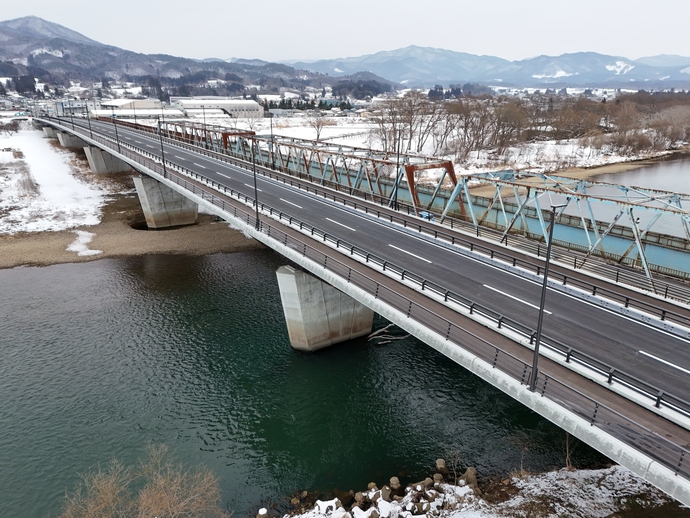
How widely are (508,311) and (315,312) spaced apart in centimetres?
1390

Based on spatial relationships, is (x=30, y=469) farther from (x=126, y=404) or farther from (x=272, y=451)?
(x=272, y=451)

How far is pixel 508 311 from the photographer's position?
2270 cm

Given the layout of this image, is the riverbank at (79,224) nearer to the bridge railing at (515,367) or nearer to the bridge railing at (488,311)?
the bridge railing at (488,311)

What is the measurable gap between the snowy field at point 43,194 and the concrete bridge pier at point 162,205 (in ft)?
35.8

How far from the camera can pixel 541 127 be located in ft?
509

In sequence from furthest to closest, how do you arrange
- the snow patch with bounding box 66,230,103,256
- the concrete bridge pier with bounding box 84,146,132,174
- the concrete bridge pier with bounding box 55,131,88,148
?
the concrete bridge pier with bounding box 55,131,88,148 → the concrete bridge pier with bounding box 84,146,132,174 → the snow patch with bounding box 66,230,103,256

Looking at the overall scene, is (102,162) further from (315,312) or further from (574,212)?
(574,212)

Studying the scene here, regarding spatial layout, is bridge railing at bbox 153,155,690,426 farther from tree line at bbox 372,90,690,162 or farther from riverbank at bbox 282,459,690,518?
tree line at bbox 372,90,690,162

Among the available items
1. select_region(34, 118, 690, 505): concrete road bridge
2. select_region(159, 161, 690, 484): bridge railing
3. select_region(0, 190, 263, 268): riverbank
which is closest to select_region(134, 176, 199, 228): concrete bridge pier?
select_region(0, 190, 263, 268): riverbank

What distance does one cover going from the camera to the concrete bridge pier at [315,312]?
30.9 m

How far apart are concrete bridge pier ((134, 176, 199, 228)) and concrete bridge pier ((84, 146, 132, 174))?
127ft

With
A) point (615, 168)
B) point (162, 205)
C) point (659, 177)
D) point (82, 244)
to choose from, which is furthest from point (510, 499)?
point (615, 168)

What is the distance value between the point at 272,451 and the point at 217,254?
32159mm

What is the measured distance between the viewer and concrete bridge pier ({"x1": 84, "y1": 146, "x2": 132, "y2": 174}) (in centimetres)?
9175
